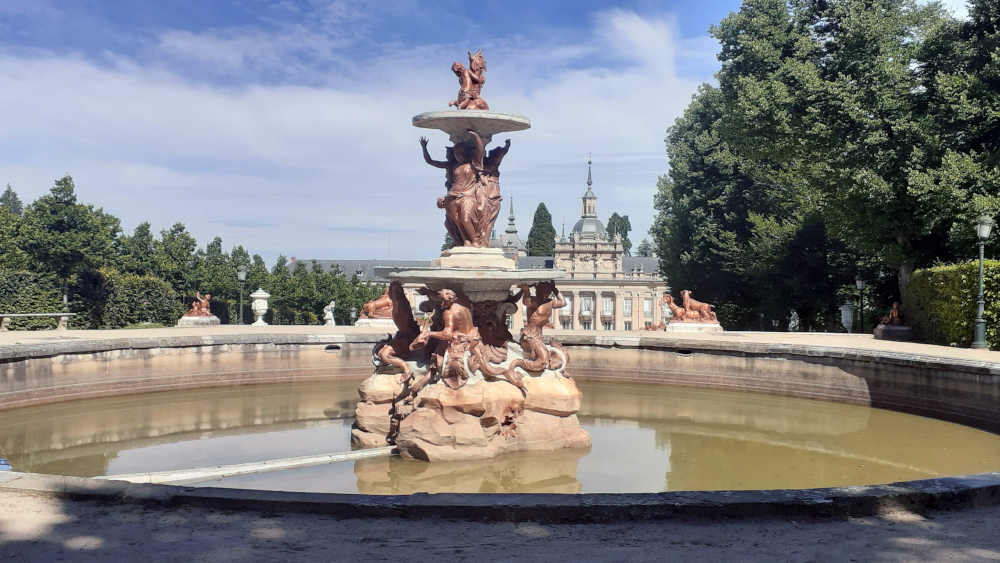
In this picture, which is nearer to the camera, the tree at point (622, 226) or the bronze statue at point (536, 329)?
the bronze statue at point (536, 329)

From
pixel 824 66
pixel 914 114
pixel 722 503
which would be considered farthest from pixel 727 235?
pixel 722 503

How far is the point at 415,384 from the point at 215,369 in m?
9.02

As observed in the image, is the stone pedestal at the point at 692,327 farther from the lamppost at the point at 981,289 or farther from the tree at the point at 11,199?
the tree at the point at 11,199

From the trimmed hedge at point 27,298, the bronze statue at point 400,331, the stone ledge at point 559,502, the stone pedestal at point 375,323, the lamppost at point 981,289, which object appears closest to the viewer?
the stone ledge at point 559,502

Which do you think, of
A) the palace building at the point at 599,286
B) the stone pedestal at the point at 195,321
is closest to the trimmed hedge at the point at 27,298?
the stone pedestal at the point at 195,321

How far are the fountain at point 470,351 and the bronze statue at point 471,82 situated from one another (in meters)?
0.02

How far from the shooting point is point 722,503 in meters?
5.61

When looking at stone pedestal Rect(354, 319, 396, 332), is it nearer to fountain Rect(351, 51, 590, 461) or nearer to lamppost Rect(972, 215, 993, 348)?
fountain Rect(351, 51, 590, 461)

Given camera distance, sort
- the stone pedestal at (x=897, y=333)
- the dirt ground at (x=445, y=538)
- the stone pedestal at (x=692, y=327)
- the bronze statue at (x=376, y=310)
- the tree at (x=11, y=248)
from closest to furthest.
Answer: the dirt ground at (x=445, y=538), the stone pedestal at (x=897, y=333), the stone pedestal at (x=692, y=327), the bronze statue at (x=376, y=310), the tree at (x=11, y=248)

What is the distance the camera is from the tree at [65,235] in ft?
143

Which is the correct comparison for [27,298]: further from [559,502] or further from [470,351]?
[559,502]

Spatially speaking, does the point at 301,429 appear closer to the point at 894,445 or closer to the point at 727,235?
the point at 894,445

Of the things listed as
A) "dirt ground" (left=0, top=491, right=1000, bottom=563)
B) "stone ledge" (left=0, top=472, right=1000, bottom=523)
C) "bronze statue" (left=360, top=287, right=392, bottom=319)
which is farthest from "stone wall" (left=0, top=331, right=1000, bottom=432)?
"dirt ground" (left=0, top=491, right=1000, bottom=563)

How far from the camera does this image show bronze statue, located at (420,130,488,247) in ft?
43.1
